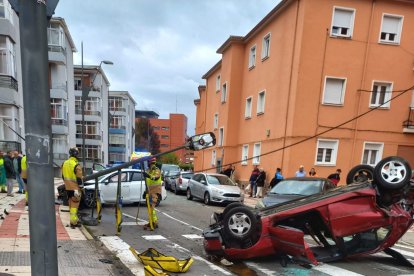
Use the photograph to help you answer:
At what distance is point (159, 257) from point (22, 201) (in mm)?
7636

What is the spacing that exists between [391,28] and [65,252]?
718 inches

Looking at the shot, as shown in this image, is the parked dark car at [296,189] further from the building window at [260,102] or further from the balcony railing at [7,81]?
the balcony railing at [7,81]

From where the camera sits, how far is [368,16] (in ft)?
52.9

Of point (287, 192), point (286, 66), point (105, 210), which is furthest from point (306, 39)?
point (105, 210)

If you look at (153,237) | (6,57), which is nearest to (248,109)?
(6,57)

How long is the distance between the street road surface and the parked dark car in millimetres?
2025

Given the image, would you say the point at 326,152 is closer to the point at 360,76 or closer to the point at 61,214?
the point at 360,76

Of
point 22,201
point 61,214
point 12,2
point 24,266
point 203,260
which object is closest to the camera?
point 12,2

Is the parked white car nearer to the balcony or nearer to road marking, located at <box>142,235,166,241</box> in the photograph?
road marking, located at <box>142,235,166,241</box>

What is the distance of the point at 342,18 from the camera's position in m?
16.1

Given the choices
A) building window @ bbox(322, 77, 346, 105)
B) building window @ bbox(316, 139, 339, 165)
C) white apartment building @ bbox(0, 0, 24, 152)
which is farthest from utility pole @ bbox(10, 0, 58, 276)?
white apartment building @ bbox(0, 0, 24, 152)

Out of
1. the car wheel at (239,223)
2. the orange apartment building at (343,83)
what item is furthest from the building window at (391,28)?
the car wheel at (239,223)

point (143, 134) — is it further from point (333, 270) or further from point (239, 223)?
point (333, 270)

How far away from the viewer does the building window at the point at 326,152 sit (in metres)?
16.4
